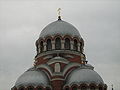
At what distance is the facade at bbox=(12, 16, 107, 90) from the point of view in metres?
27.0

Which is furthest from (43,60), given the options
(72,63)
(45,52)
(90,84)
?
(90,84)

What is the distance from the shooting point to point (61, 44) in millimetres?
29594

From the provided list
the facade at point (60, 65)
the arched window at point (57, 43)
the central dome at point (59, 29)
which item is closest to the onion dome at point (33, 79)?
the facade at point (60, 65)

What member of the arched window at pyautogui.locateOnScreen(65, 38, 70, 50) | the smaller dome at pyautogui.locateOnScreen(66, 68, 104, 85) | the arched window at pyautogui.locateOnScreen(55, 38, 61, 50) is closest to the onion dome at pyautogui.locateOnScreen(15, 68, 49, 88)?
the smaller dome at pyautogui.locateOnScreen(66, 68, 104, 85)

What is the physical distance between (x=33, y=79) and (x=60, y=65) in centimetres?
286

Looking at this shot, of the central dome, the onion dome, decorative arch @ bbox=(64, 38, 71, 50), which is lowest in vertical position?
the onion dome

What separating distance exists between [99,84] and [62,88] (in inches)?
129

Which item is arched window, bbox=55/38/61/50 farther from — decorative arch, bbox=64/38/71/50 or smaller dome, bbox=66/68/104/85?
smaller dome, bbox=66/68/104/85

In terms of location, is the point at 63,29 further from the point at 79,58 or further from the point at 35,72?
the point at 35,72

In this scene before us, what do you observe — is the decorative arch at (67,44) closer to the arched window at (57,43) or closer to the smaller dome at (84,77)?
the arched window at (57,43)

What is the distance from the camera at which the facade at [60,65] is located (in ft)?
88.5

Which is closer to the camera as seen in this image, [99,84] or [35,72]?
[99,84]

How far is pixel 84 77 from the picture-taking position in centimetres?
2689

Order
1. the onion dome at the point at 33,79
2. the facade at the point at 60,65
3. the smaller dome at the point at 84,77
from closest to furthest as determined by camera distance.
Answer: the smaller dome at the point at 84,77 → the facade at the point at 60,65 → the onion dome at the point at 33,79
